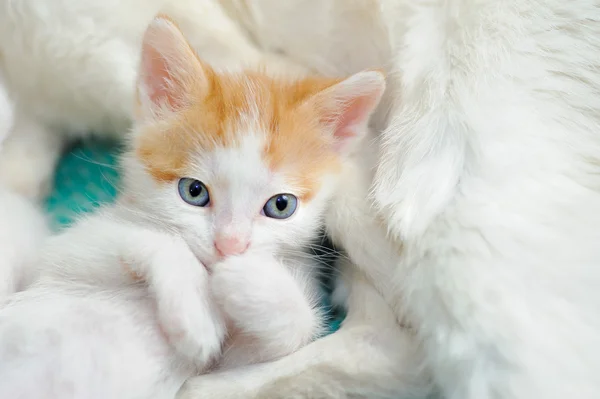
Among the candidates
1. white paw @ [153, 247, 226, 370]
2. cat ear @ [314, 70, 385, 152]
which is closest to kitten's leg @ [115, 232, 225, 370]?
white paw @ [153, 247, 226, 370]

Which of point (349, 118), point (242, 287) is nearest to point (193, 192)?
point (242, 287)

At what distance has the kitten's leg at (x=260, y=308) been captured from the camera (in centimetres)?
94

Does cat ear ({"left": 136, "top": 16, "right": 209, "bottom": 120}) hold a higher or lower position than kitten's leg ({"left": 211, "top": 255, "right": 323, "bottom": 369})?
higher

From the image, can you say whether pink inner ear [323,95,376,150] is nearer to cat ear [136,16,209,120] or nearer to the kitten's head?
the kitten's head

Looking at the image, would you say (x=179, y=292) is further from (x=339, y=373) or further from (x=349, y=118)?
(x=349, y=118)

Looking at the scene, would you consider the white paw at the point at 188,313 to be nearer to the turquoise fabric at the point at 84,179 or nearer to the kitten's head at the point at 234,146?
the kitten's head at the point at 234,146

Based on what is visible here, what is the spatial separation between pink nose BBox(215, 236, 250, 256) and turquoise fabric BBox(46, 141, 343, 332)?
0.44 metres

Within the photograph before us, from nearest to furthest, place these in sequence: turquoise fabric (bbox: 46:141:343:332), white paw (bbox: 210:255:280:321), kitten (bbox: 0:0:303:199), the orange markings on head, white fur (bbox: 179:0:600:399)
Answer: white fur (bbox: 179:0:600:399) < white paw (bbox: 210:255:280:321) < the orange markings on head < kitten (bbox: 0:0:303:199) < turquoise fabric (bbox: 46:141:343:332)

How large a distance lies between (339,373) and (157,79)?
2.11 ft

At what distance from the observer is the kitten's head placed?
3.28ft

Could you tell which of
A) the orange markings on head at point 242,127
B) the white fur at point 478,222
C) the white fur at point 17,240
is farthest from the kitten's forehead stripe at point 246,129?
the white fur at point 17,240

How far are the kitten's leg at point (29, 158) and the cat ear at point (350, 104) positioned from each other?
0.67 m

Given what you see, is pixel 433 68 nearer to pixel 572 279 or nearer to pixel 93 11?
pixel 572 279

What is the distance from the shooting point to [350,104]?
3.59 feet
